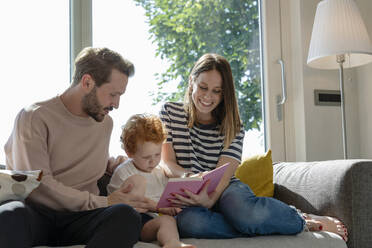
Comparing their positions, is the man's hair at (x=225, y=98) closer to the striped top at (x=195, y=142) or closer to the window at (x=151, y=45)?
the striped top at (x=195, y=142)

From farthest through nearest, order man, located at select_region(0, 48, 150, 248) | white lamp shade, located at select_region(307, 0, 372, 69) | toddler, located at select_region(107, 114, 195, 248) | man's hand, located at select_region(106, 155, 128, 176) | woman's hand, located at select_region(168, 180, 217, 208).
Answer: white lamp shade, located at select_region(307, 0, 372, 69) < man's hand, located at select_region(106, 155, 128, 176) < toddler, located at select_region(107, 114, 195, 248) < woman's hand, located at select_region(168, 180, 217, 208) < man, located at select_region(0, 48, 150, 248)

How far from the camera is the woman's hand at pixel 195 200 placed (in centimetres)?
162

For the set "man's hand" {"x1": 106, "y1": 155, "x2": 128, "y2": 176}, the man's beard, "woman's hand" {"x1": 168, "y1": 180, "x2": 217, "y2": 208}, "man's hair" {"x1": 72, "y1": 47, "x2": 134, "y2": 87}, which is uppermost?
"man's hair" {"x1": 72, "y1": 47, "x2": 134, "y2": 87}

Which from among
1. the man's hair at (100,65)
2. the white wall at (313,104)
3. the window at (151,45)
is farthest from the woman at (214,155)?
the white wall at (313,104)

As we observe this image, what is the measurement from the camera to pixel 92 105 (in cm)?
165

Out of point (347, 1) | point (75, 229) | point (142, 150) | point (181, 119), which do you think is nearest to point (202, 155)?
point (181, 119)

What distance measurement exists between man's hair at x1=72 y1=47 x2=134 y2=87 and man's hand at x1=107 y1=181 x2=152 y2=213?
0.39m

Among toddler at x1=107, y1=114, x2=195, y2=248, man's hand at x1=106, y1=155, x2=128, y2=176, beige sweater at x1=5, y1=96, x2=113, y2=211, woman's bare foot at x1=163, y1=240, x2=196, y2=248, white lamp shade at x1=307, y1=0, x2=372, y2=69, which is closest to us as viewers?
woman's bare foot at x1=163, y1=240, x2=196, y2=248

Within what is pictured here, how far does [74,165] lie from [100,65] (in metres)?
0.37

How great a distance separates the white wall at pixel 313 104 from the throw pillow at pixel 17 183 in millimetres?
1884

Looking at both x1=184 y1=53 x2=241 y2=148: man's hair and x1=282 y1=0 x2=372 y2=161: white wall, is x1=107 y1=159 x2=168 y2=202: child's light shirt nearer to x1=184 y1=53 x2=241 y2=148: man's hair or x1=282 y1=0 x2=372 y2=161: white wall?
x1=184 y1=53 x2=241 y2=148: man's hair

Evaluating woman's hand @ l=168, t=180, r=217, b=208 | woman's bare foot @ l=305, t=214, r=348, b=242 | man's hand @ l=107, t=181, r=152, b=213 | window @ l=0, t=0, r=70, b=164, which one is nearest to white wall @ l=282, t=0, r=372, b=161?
woman's bare foot @ l=305, t=214, r=348, b=242

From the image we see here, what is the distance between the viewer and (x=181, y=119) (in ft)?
6.56

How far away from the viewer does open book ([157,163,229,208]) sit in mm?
1517
